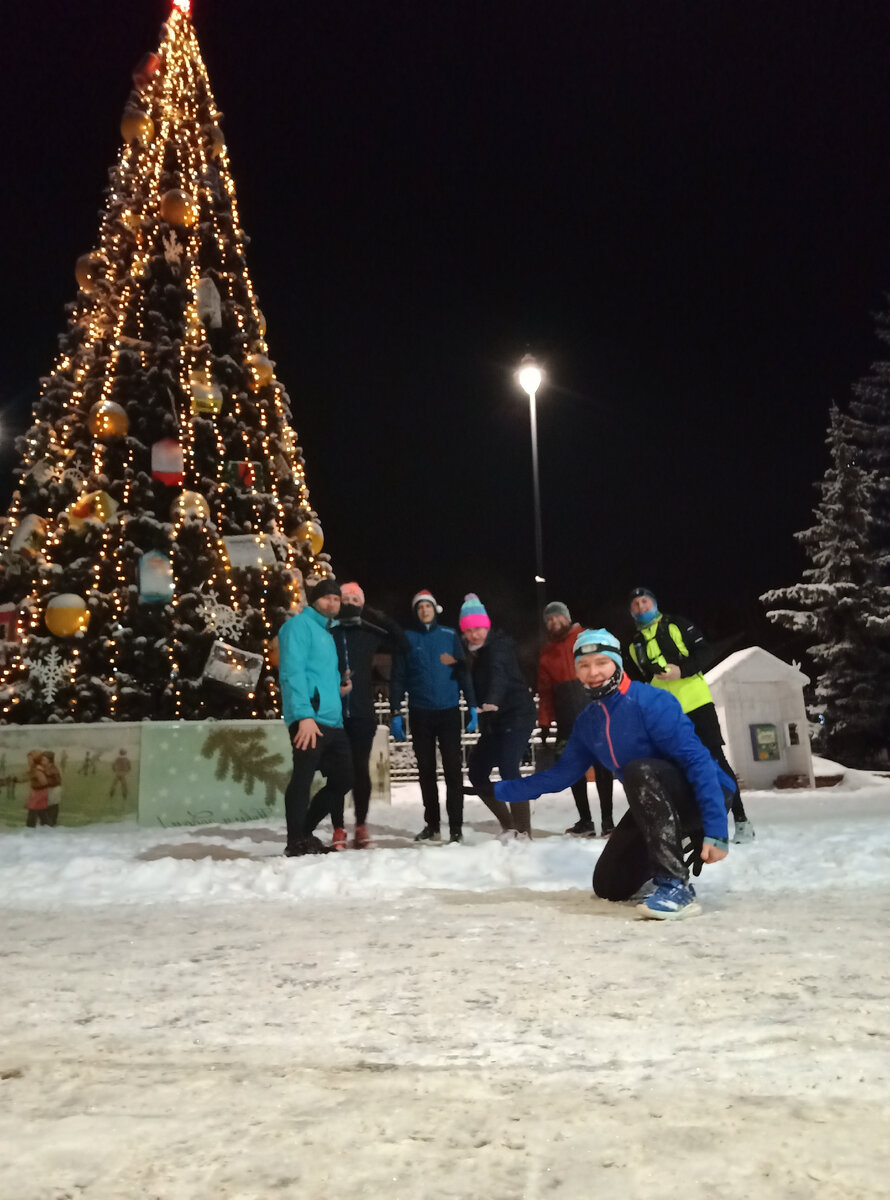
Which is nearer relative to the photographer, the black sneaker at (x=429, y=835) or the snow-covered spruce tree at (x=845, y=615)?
the black sneaker at (x=429, y=835)

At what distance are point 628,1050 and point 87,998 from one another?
1.66 m

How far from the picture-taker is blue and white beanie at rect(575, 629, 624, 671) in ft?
13.1

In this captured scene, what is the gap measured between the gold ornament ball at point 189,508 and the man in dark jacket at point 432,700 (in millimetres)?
6080

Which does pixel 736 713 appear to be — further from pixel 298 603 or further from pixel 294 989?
pixel 294 989

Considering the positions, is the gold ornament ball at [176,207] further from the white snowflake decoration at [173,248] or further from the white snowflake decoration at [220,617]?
the white snowflake decoration at [220,617]

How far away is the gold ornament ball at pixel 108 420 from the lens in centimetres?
1184

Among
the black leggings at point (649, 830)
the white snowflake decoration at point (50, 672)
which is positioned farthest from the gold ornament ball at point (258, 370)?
the black leggings at point (649, 830)

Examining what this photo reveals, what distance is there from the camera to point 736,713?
507 inches

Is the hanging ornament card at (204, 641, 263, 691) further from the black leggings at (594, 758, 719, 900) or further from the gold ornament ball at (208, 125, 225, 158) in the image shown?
the gold ornament ball at (208, 125, 225, 158)

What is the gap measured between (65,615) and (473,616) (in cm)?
648

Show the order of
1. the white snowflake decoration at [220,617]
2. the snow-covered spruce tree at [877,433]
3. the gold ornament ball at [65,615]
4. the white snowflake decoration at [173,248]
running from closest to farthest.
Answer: the gold ornament ball at [65,615], the white snowflake decoration at [220,617], the white snowflake decoration at [173,248], the snow-covered spruce tree at [877,433]

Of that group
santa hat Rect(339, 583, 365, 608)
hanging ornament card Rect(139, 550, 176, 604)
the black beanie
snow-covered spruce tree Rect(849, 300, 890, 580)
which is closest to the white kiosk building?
santa hat Rect(339, 583, 365, 608)

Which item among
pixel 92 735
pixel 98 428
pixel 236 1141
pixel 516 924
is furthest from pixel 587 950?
pixel 98 428

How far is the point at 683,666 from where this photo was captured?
20.4 ft
